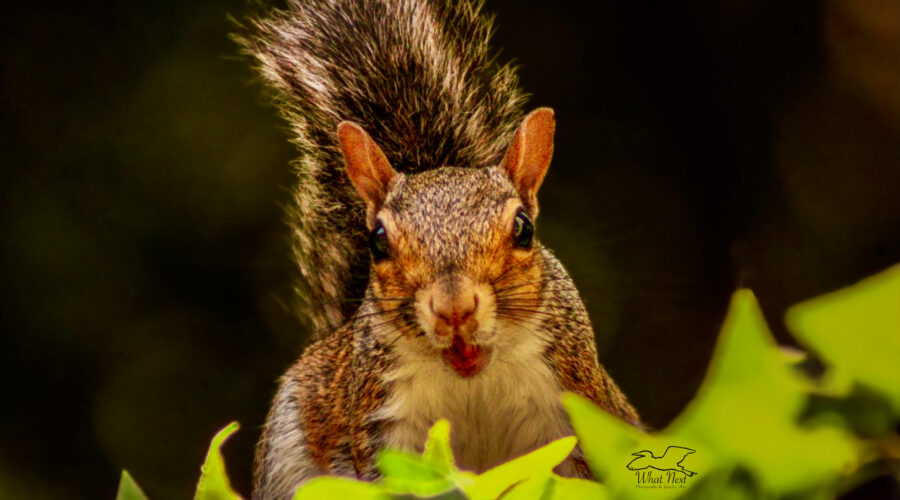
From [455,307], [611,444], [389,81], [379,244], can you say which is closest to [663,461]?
[611,444]

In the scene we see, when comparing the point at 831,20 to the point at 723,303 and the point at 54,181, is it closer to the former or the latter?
the point at 723,303

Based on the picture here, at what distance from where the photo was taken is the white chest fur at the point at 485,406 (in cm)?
70

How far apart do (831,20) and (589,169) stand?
378 mm

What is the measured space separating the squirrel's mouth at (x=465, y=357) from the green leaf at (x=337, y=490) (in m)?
0.39

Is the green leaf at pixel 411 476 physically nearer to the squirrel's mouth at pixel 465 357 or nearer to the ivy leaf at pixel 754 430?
the ivy leaf at pixel 754 430

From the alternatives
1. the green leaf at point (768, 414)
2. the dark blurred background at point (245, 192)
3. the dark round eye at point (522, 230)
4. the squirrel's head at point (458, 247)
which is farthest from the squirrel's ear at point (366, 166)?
the green leaf at point (768, 414)

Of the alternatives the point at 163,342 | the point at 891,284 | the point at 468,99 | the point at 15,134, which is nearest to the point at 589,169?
the point at 468,99

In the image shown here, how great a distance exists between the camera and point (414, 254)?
0.65m

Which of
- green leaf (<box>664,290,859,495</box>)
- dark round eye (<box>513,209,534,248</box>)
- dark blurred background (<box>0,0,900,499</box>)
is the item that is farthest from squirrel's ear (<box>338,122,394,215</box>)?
green leaf (<box>664,290,859,495</box>)

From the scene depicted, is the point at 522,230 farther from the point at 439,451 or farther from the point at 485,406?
the point at 439,451

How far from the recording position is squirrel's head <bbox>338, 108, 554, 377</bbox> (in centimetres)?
60

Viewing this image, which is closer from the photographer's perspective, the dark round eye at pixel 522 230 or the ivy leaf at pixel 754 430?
the ivy leaf at pixel 754 430

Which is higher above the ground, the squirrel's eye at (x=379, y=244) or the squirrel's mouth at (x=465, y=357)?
the squirrel's eye at (x=379, y=244)

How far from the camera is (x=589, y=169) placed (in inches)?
43.9
